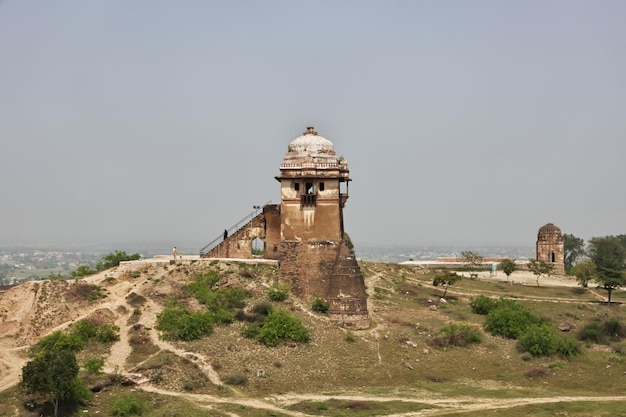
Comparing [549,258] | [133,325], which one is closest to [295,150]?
[133,325]

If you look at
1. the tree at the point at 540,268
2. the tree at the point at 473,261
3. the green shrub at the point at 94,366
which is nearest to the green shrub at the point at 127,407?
the green shrub at the point at 94,366

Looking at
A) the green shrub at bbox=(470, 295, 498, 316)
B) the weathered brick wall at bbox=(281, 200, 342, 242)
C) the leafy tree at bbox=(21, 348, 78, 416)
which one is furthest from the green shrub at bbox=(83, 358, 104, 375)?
the green shrub at bbox=(470, 295, 498, 316)

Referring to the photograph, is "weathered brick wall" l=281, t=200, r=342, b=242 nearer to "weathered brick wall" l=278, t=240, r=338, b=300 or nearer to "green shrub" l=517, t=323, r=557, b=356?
"weathered brick wall" l=278, t=240, r=338, b=300

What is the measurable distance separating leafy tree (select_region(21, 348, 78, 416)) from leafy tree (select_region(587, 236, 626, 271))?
191 ft

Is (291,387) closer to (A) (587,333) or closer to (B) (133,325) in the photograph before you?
(B) (133,325)

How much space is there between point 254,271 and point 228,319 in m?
5.89

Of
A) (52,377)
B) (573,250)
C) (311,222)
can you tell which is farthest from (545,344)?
(573,250)

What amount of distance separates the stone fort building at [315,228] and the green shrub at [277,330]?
3632 millimetres

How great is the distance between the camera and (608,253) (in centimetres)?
7150

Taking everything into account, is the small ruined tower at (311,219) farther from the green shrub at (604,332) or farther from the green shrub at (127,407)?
the green shrub at (127,407)

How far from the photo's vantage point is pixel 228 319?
3628 centimetres

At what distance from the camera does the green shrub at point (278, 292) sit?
39656 millimetres

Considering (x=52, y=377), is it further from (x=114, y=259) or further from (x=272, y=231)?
(x=272, y=231)

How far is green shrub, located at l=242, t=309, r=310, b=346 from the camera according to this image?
34.8 m
